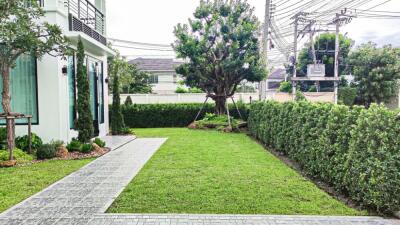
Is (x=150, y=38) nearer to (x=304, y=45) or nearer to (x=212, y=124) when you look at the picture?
(x=304, y=45)

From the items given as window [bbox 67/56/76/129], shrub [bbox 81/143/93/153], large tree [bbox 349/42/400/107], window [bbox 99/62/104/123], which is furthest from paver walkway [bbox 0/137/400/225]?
large tree [bbox 349/42/400/107]

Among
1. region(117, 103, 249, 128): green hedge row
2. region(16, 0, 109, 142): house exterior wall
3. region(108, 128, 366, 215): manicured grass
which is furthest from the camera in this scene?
region(117, 103, 249, 128): green hedge row

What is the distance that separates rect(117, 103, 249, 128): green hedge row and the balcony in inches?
224

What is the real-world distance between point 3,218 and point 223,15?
1402 centimetres

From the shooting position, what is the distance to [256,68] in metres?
15.5

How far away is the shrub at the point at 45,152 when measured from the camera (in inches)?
306

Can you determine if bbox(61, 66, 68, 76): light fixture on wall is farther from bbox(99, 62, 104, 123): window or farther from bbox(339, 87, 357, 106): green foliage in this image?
bbox(339, 87, 357, 106): green foliage

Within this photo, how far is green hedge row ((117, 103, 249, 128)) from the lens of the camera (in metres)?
17.9

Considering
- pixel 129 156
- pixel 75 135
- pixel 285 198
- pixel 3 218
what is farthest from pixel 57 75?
pixel 285 198

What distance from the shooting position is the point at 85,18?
1154 centimetres

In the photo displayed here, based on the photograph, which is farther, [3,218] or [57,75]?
[57,75]

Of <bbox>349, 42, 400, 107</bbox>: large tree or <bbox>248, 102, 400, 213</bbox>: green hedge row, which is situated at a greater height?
<bbox>349, 42, 400, 107</bbox>: large tree

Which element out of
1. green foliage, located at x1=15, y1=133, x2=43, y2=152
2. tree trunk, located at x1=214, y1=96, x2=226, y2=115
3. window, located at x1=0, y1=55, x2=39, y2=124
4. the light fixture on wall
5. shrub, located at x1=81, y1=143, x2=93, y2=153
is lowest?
shrub, located at x1=81, y1=143, x2=93, y2=153

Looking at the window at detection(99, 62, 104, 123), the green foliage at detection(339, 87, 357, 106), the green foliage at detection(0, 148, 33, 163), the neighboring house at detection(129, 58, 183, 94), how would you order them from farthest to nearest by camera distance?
the neighboring house at detection(129, 58, 183, 94)
the green foliage at detection(339, 87, 357, 106)
the window at detection(99, 62, 104, 123)
the green foliage at detection(0, 148, 33, 163)
